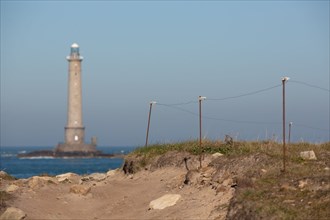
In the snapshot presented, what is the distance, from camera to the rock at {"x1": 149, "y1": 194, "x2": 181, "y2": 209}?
26.6 meters

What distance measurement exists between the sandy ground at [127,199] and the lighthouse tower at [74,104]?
76183mm

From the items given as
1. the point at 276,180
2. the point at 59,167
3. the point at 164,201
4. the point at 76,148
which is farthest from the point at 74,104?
the point at 276,180

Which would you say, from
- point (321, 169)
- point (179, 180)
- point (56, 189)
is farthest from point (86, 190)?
point (321, 169)

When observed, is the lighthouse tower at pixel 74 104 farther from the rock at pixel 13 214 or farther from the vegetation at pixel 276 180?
the rock at pixel 13 214

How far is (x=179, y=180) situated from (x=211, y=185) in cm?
242

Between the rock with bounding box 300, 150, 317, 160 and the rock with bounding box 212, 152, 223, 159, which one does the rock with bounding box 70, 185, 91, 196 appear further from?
the rock with bounding box 300, 150, 317, 160

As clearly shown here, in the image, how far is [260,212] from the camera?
2203 centimetres

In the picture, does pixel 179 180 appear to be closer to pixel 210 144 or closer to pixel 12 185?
pixel 210 144

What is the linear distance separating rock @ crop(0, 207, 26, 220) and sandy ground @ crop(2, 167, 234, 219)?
1.18 ft

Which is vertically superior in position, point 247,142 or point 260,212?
point 247,142

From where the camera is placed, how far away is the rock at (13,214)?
25.5 meters

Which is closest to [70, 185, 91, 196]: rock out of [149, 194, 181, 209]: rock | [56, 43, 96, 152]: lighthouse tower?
[149, 194, 181, 209]: rock

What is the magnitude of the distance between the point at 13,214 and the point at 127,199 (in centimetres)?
478

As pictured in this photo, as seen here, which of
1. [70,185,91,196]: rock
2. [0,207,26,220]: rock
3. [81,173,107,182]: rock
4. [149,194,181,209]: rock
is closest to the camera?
[0,207,26,220]: rock
